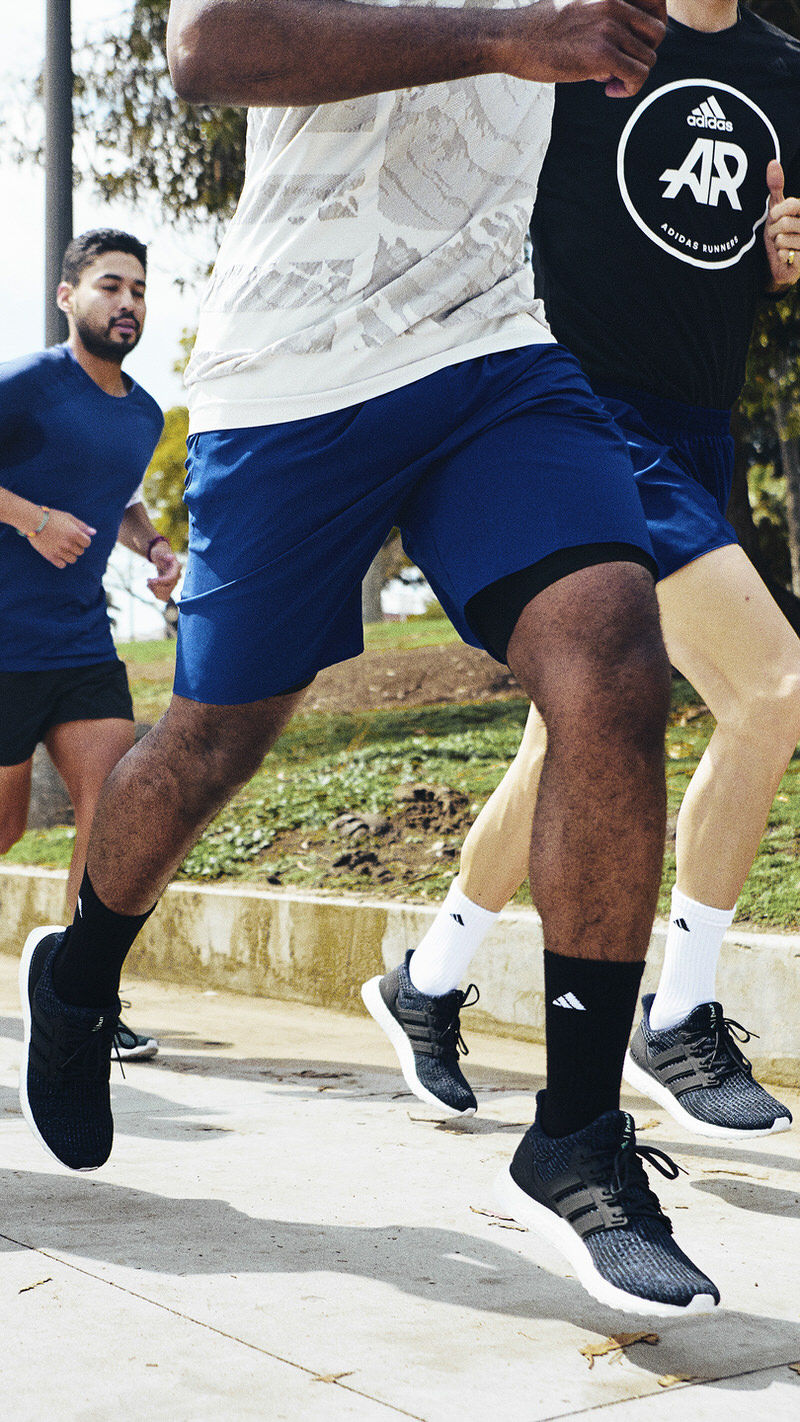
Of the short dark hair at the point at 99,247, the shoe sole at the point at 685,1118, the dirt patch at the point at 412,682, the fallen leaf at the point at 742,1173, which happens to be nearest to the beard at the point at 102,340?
the short dark hair at the point at 99,247

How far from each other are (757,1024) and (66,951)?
2.04 meters

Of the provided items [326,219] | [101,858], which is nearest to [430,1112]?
[101,858]

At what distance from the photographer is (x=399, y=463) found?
2.19 metres

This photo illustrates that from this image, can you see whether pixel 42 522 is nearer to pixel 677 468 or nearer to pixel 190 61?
pixel 677 468

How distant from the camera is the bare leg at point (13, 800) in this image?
420cm

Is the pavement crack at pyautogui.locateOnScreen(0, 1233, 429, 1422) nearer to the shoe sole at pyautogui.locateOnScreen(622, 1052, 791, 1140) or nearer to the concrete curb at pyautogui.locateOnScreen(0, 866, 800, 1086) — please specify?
the shoe sole at pyautogui.locateOnScreen(622, 1052, 791, 1140)

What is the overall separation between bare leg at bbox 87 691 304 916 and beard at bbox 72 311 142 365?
7.19ft

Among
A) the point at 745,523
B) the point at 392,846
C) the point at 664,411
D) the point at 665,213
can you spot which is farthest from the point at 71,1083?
the point at 745,523

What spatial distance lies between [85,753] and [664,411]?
1.84m

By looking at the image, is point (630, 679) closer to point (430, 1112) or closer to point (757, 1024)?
point (430, 1112)

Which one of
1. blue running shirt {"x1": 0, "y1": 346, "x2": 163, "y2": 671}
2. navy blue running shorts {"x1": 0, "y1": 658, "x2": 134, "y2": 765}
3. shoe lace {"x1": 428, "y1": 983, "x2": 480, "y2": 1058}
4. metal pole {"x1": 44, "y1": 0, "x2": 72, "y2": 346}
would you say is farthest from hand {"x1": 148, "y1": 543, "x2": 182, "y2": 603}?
metal pole {"x1": 44, "y1": 0, "x2": 72, "y2": 346}

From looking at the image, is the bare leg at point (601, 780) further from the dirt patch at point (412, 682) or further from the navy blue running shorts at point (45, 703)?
the dirt patch at point (412, 682)

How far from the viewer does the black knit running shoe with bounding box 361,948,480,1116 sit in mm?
3000

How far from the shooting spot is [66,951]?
2508 millimetres
